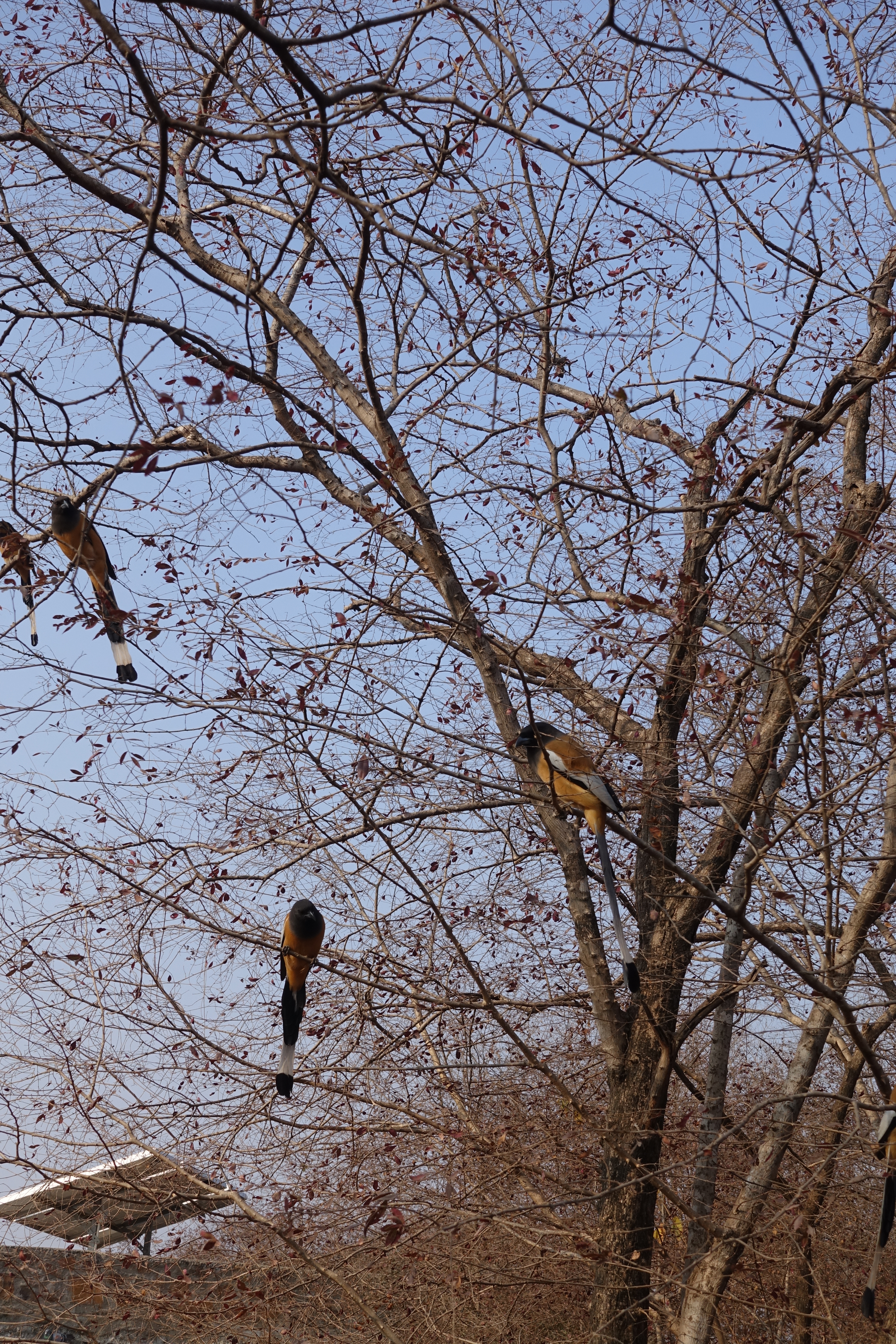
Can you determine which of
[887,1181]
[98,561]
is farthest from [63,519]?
[887,1181]

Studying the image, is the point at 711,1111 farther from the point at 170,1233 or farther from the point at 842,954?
the point at 170,1233

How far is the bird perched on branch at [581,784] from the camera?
3543 millimetres

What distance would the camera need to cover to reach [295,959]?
377 centimetres

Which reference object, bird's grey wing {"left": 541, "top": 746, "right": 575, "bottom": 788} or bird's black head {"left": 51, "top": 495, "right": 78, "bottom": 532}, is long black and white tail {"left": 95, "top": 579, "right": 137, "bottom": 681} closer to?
bird's black head {"left": 51, "top": 495, "right": 78, "bottom": 532}

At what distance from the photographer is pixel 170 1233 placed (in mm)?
5270

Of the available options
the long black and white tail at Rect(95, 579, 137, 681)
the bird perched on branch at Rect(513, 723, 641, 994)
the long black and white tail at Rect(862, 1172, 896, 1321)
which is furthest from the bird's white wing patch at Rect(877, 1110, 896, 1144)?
the long black and white tail at Rect(95, 579, 137, 681)

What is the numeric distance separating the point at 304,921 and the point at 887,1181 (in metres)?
1.99

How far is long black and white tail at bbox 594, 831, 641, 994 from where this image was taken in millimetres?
3703

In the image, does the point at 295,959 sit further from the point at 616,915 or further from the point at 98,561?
the point at 98,561

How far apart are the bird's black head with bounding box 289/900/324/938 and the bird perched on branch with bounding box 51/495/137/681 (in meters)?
1.06

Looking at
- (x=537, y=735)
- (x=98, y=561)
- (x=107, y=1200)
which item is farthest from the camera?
(x=107, y=1200)

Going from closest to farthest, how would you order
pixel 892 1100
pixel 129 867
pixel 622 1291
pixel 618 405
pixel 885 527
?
pixel 892 1100, pixel 885 527, pixel 622 1291, pixel 129 867, pixel 618 405

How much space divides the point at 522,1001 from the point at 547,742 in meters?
1.65

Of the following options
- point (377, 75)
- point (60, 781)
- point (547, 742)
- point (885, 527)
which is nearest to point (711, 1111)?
point (547, 742)
